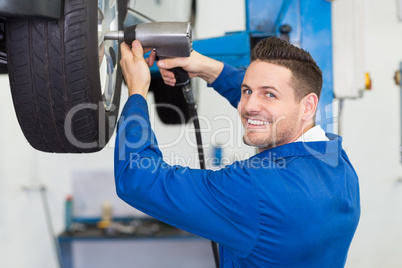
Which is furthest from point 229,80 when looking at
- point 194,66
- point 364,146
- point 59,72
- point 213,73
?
point 364,146

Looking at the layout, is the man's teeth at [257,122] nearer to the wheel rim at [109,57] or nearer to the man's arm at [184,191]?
the man's arm at [184,191]

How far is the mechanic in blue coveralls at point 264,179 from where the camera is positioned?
777 mm

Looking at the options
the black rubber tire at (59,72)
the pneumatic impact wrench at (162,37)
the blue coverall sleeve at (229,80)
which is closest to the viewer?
the black rubber tire at (59,72)

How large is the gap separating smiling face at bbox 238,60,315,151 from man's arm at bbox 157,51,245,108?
17cm

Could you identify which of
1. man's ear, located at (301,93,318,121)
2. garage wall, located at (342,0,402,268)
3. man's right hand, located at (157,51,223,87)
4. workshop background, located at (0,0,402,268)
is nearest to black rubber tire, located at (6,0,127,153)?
man's right hand, located at (157,51,223,87)

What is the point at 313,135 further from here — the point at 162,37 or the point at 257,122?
the point at 162,37

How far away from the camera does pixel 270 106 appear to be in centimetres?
88

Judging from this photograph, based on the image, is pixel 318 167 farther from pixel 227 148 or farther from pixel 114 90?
pixel 227 148

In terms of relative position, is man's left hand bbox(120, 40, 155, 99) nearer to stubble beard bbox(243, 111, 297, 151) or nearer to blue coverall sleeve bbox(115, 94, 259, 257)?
blue coverall sleeve bbox(115, 94, 259, 257)

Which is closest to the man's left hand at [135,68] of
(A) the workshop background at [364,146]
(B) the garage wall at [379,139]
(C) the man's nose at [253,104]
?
(C) the man's nose at [253,104]

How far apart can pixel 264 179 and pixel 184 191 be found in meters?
0.18

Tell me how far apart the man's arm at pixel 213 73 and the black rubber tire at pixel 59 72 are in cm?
24

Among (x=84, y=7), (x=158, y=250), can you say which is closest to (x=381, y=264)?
(x=158, y=250)

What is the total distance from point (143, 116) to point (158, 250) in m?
2.07
